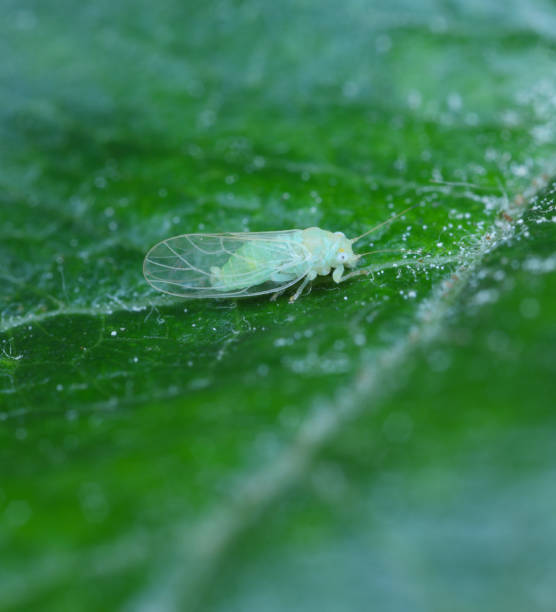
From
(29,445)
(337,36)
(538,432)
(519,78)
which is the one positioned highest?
(337,36)

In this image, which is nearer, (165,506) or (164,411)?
(165,506)

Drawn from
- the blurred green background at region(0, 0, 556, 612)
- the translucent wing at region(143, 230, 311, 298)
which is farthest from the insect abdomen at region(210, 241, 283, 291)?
the blurred green background at region(0, 0, 556, 612)

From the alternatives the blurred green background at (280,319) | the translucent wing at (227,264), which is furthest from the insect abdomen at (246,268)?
the blurred green background at (280,319)

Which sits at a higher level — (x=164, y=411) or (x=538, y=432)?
(x=538, y=432)

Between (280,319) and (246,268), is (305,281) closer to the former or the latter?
(246,268)

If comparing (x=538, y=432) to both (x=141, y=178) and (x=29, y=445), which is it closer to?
(x=29, y=445)

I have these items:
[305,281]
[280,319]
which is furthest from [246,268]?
[280,319]

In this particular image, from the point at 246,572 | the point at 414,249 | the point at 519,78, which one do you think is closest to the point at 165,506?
the point at 246,572

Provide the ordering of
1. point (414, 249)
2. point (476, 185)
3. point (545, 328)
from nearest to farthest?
point (545, 328) → point (414, 249) → point (476, 185)
